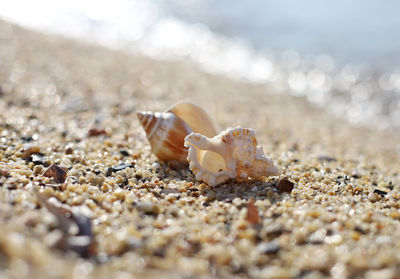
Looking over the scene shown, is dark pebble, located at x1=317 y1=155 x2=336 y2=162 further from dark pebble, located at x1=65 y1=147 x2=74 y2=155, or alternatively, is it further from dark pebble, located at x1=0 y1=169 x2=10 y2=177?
dark pebble, located at x1=0 y1=169 x2=10 y2=177

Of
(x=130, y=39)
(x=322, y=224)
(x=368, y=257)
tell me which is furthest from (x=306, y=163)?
(x=130, y=39)

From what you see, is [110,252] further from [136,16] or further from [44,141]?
[136,16]

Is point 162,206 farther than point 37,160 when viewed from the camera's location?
No

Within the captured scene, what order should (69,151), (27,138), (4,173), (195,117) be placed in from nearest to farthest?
(4,173), (195,117), (69,151), (27,138)

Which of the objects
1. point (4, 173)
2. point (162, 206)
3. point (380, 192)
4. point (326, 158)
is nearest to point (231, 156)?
point (162, 206)

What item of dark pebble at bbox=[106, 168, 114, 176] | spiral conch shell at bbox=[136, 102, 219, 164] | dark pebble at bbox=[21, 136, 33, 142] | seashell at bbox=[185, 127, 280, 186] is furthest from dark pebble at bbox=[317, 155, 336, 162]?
dark pebble at bbox=[21, 136, 33, 142]

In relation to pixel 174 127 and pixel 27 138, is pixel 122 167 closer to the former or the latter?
pixel 174 127
